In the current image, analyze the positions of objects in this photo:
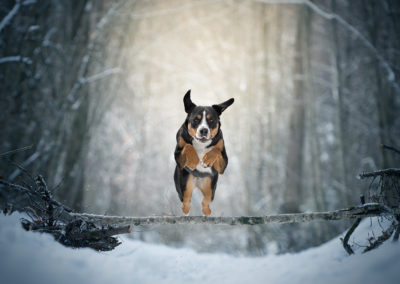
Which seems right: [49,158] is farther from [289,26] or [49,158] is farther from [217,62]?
[289,26]

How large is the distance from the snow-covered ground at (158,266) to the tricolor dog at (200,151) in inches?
28.4

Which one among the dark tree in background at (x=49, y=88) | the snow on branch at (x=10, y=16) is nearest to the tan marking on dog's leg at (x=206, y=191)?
the snow on branch at (x=10, y=16)

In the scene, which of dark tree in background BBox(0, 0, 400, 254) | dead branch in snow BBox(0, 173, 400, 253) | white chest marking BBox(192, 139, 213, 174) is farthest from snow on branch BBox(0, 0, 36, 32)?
white chest marking BBox(192, 139, 213, 174)

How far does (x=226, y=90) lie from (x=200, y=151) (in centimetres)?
959

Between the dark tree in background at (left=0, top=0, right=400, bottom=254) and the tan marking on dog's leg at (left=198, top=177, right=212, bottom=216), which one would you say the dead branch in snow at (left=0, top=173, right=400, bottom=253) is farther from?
the dark tree in background at (left=0, top=0, right=400, bottom=254)

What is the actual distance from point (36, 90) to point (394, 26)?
9.51 metres

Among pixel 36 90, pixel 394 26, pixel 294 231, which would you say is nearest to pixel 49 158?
pixel 36 90

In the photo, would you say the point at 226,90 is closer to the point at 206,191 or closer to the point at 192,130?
the point at 206,191

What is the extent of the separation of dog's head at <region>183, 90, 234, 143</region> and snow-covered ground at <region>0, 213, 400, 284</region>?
1.34m

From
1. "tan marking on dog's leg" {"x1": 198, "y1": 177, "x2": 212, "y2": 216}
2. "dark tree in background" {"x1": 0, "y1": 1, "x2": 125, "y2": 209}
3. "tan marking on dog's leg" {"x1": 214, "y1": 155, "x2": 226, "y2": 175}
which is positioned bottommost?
"tan marking on dog's leg" {"x1": 198, "y1": 177, "x2": 212, "y2": 216}

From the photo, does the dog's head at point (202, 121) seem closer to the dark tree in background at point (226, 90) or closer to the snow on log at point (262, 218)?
the snow on log at point (262, 218)

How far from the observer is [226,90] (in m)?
11.5

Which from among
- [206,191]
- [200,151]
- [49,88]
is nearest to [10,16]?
[49,88]

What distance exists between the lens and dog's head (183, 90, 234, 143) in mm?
1923
